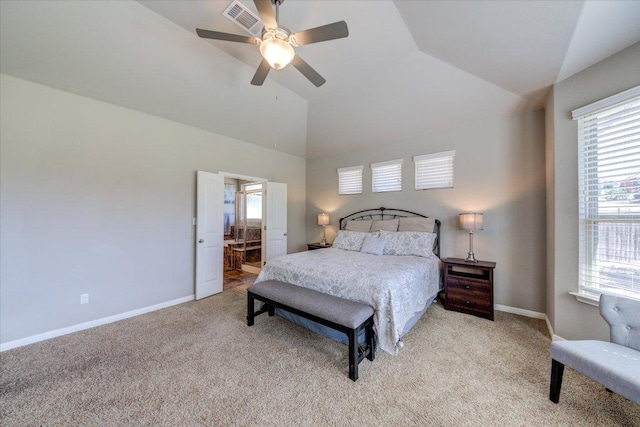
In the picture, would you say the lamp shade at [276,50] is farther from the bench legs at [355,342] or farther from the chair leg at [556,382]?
the chair leg at [556,382]

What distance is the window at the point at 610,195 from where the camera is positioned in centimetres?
198

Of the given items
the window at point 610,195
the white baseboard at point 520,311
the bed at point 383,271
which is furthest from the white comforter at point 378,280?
the window at point 610,195

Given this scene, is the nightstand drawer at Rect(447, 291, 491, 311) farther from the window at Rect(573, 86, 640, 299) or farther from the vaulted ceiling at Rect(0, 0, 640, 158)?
the vaulted ceiling at Rect(0, 0, 640, 158)

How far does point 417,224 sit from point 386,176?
3.92ft

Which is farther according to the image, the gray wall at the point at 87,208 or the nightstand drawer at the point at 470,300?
the nightstand drawer at the point at 470,300

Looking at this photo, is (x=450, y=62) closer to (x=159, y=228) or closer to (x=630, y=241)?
(x=630, y=241)

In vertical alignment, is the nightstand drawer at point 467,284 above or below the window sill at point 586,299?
below

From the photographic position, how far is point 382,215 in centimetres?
463

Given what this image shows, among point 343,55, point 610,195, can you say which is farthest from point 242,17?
point 610,195

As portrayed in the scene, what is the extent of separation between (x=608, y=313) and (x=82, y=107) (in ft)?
18.6

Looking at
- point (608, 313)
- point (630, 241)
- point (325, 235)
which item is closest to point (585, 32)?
point (630, 241)

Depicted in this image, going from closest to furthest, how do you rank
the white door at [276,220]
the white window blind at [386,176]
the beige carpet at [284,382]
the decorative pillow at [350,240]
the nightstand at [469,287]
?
the beige carpet at [284,382] < the nightstand at [469,287] < the decorative pillow at [350,240] < the white window blind at [386,176] < the white door at [276,220]

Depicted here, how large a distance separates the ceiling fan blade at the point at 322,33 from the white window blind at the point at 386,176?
9.44 feet

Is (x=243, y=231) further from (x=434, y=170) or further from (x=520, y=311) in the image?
(x=520, y=311)
